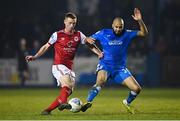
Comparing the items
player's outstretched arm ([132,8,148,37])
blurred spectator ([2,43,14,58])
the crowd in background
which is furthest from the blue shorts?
blurred spectator ([2,43,14,58])

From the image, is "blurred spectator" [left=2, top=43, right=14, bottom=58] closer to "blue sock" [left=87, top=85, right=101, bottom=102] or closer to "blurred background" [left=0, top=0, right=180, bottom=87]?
"blurred background" [left=0, top=0, right=180, bottom=87]

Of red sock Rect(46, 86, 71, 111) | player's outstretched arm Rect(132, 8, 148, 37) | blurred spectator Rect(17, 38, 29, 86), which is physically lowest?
blurred spectator Rect(17, 38, 29, 86)

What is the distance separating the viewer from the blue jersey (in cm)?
1509

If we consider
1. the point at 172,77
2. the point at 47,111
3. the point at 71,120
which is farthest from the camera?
the point at 172,77

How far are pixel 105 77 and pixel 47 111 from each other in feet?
5.52

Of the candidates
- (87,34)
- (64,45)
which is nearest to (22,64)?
(87,34)

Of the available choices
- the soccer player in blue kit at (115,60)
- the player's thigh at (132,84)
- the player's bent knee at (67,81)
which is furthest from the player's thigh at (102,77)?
the player's bent knee at (67,81)

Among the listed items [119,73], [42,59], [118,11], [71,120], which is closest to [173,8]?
[118,11]

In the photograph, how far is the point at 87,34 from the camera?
97.0 feet

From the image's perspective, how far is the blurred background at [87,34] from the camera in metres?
29.1

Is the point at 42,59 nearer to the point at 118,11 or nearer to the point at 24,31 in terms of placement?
the point at 24,31

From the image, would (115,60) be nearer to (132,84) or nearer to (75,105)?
(132,84)

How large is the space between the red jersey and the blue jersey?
72 cm

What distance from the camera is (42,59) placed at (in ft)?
96.1
